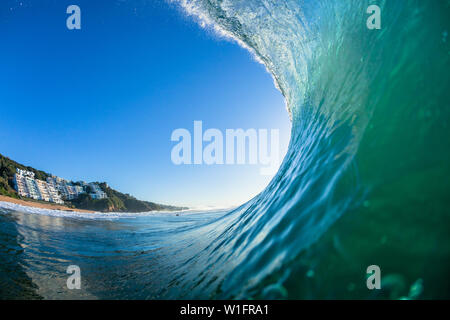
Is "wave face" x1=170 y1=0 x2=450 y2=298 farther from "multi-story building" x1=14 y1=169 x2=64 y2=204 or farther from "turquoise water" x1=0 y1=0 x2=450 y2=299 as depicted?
"multi-story building" x1=14 y1=169 x2=64 y2=204

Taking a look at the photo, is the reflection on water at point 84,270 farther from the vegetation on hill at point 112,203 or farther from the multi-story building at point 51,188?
the vegetation on hill at point 112,203

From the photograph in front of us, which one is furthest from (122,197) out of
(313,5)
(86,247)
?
(313,5)

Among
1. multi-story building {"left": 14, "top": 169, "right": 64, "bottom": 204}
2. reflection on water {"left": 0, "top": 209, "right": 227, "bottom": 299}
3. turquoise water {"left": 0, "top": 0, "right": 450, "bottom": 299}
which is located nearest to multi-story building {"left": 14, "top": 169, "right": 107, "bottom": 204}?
multi-story building {"left": 14, "top": 169, "right": 64, "bottom": 204}

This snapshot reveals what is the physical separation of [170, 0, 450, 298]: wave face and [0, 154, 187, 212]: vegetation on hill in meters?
43.7

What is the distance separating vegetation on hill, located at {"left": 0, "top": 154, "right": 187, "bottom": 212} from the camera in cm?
3325

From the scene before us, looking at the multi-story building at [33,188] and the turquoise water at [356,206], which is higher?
the turquoise water at [356,206]

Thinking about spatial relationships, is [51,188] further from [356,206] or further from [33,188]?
[356,206]

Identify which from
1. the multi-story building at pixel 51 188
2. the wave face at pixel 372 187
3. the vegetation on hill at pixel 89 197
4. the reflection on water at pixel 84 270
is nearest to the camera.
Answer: the wave face at pixel 372 187

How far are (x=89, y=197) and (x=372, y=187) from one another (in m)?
64.7

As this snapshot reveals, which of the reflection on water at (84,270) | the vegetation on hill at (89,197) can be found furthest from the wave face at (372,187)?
the vegetation on hill at (89,197)

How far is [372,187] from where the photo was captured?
1664 millimetres

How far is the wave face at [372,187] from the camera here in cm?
133

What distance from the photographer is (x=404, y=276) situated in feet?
4.01

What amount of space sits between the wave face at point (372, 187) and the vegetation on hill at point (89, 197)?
143 ft
